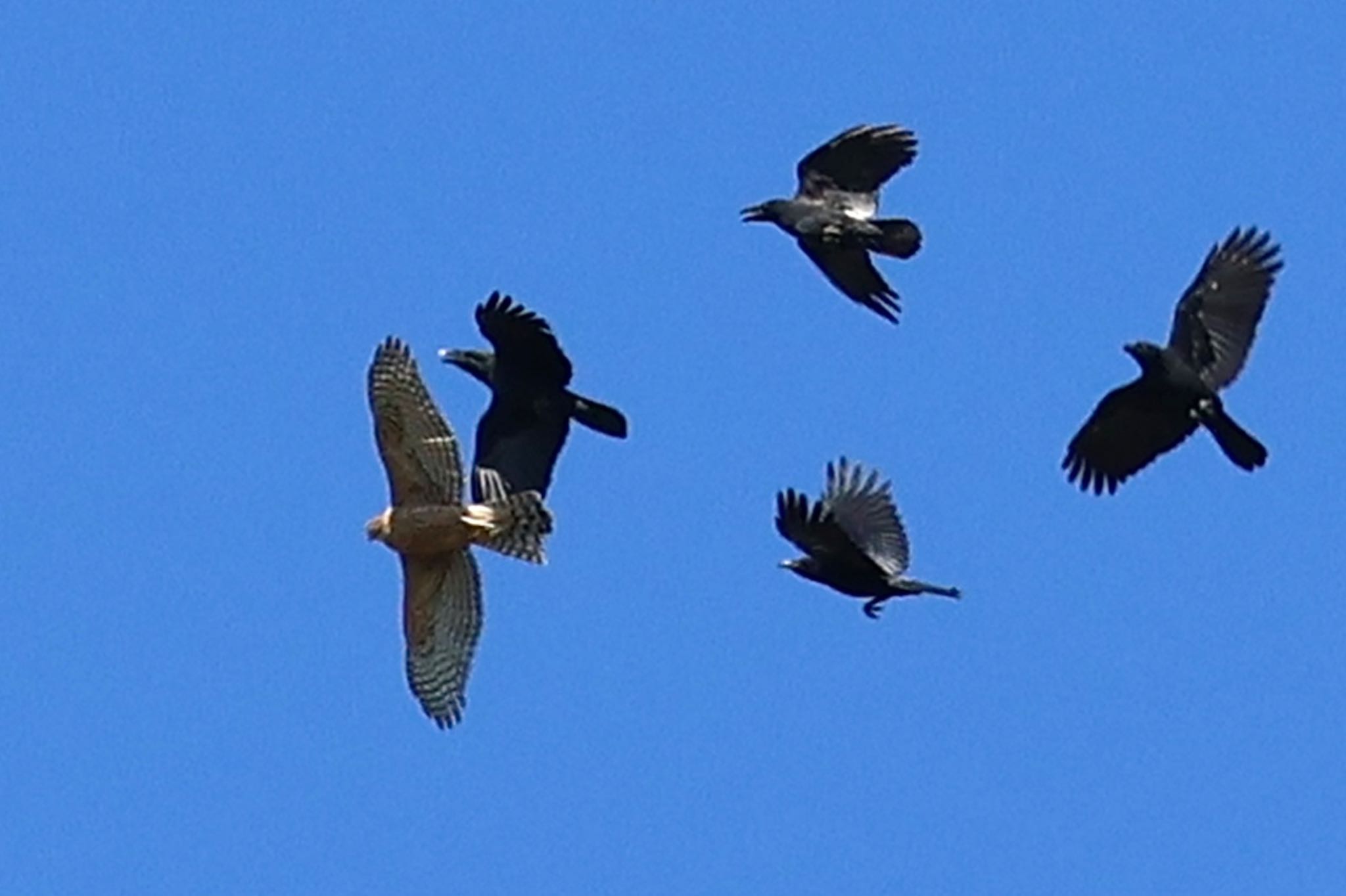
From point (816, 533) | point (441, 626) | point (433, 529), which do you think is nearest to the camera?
point (433, 529)

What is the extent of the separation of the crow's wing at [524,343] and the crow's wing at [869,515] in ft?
6.14

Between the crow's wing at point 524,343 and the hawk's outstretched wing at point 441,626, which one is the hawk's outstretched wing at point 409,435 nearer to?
the hawk's outstretched wing at point 441,626

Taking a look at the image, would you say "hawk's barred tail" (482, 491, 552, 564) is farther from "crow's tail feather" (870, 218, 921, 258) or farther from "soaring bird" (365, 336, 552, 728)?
"crow's tail feather" (870, 218, 921, 258)

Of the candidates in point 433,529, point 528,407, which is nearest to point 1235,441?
point 528,407

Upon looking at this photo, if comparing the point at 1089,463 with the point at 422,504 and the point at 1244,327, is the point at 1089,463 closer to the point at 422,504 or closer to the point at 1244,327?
the point at 1244,327

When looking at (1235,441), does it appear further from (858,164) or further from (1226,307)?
(858,164)

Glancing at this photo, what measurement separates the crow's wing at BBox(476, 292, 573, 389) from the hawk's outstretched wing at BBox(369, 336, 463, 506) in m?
3.70

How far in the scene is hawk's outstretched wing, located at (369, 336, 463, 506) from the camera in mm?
18125

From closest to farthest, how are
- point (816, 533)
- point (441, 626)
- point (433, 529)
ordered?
1. point (433, 529)
2. point (441, 626)
3. point (816, 533)

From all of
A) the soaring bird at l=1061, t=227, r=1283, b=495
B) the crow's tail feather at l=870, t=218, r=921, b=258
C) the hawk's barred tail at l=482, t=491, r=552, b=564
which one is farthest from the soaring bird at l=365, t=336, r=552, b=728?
the soaring bird at l=1061, t=227, r=1283, b=495

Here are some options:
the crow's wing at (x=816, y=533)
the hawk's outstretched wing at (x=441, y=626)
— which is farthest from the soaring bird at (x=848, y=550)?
the hawk's outstretched wing at (x=441, y=626)

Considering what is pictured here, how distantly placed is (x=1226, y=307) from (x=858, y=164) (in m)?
2.42

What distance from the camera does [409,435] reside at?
18.3 metres

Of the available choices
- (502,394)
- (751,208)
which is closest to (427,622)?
(502,394)
